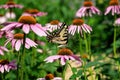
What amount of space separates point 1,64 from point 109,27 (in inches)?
→ 174

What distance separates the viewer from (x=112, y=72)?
3594mm

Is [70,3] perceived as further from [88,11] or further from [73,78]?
[73,78]

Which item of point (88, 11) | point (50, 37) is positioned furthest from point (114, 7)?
point (50, 37)

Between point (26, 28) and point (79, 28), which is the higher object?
point (26, 28)

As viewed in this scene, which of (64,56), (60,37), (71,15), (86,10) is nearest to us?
(64,56)

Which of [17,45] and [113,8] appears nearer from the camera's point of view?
[17,45]

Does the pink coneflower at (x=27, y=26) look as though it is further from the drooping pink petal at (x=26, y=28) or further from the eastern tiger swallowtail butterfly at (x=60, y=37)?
the eastern tiger swallowtail butterfly at (x=60, y=37)

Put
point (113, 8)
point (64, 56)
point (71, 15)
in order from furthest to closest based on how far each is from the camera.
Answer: point (71, 15) < point (113, 8) < point (64, 56)

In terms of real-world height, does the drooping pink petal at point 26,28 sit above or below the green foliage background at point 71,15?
above

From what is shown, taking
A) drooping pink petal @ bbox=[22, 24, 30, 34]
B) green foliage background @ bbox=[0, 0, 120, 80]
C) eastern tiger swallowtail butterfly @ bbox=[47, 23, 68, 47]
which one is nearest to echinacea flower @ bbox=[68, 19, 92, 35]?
eastern tiger swallowtail butterfly @ bbox=[47, 23, 68, 47]

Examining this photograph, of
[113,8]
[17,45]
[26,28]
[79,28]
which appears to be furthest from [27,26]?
[113,8]

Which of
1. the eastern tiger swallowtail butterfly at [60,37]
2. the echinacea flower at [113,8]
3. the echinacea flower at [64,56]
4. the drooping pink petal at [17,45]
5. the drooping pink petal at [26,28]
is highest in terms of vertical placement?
the drooping pink petal at [26,28]

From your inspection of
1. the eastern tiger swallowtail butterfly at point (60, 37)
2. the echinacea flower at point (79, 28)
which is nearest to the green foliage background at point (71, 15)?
the echinacea flower at point (79, 28)

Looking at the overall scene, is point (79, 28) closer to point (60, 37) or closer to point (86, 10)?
point (60, 37)
